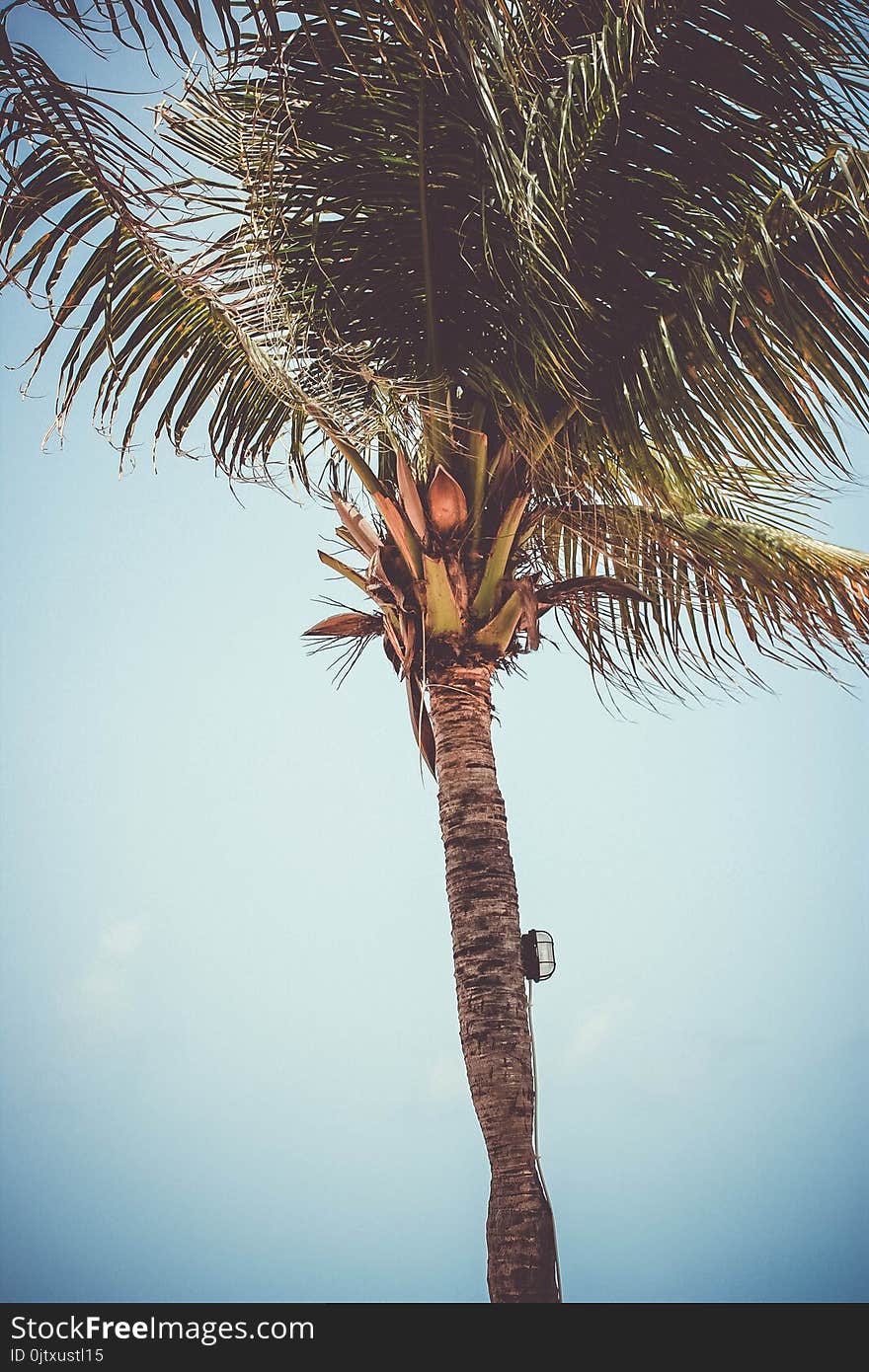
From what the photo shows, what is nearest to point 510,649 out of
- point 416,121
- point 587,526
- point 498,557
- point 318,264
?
point 498,557

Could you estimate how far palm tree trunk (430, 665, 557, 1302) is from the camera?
3.43 metres

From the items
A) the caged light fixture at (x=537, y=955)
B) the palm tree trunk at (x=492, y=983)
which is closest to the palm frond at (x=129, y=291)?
the palm tree trunk at (x=492, y=983)

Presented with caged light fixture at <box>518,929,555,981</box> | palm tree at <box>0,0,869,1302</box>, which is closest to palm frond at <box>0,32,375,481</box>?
palm tree at <box>0,0,869,1302</box>

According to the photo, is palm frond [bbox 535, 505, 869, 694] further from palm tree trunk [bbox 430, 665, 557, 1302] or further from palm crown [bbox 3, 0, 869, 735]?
palm tree trunk [bbox 430, 665, 557, 1302]

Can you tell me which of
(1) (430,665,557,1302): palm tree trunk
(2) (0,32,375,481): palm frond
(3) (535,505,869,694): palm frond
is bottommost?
(1) (430,665,557,1302): palm tree trunk

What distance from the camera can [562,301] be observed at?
3.99 metres

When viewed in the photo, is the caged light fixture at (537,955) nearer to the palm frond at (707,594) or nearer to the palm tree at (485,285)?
the palm tree at (485,285)

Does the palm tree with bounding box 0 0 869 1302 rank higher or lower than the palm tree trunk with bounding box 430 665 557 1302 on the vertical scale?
higher

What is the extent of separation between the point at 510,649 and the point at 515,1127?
6.10 feet

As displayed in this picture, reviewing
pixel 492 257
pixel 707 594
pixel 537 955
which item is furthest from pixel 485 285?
pixel 537 955

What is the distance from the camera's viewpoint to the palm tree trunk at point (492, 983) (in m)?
3.43

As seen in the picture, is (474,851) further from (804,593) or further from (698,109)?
(698,109)

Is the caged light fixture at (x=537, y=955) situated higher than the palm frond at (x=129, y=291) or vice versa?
the palm frond at (x=129, y=291)

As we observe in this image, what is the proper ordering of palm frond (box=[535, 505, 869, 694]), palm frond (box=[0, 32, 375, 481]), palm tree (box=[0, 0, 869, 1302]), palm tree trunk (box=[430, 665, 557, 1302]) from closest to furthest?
palm tree trunk (box=[430, 665, 557, 1302]), palm tree (box=[0, 0, 869, 1302]), palm frond (box=[0, 32, 375, 481]), palm frond (box=[535, 505, 869, 694])
